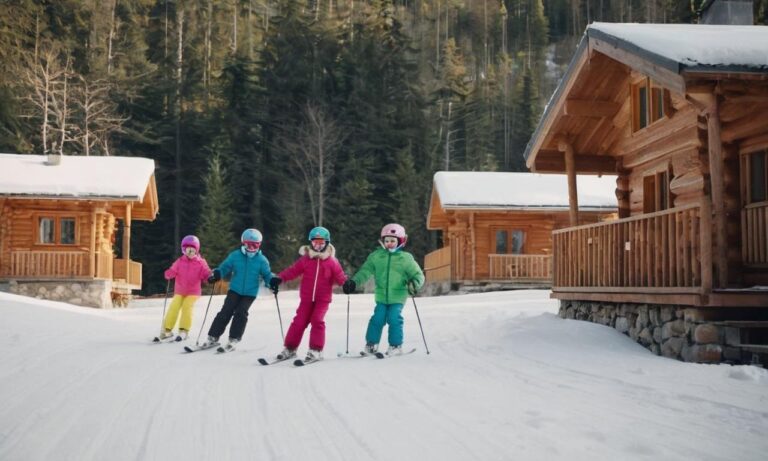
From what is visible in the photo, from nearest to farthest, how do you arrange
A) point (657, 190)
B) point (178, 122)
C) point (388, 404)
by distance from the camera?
point (388, 404) → point (657, 190) → point (178, 122)

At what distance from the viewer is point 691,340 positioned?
27.2 ft

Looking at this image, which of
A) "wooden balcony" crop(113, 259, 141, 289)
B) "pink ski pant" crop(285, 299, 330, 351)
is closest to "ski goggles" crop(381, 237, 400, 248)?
"pink ski pant" crop(285, 299, 330, 351)

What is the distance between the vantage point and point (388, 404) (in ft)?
18.3

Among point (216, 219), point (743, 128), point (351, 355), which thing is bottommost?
point (351, 355)

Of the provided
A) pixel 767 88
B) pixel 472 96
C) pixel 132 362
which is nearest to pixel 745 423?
pixel 767 88

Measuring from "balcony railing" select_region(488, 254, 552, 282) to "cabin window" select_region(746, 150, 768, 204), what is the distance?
51.1 feet

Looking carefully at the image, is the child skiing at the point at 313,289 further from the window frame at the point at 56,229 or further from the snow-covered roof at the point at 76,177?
the window frame at the point at 56,229

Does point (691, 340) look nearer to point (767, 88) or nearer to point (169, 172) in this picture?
point (767, 88)

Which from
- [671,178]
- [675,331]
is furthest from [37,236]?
[675,331]

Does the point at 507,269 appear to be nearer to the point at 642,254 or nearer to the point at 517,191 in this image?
the point at 517,191

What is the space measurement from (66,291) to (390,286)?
17.3 metres

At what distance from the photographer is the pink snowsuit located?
8680 mm

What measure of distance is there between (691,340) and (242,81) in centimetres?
4152

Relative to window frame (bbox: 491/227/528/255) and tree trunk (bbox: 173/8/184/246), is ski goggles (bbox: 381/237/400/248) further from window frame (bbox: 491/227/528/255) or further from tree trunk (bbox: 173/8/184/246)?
tree trunk (bbox: 173/8/184/246)
